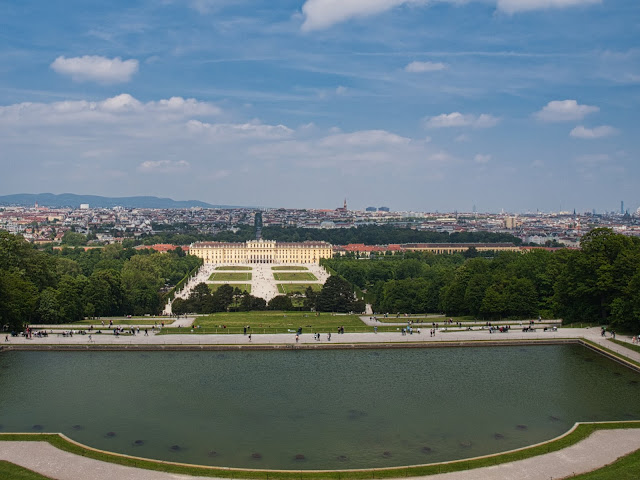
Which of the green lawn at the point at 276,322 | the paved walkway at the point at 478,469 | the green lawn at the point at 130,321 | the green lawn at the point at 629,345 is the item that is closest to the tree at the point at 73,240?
the green lawn at the point at 130,321

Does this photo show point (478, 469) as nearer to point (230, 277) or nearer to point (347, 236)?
point (230, 277)

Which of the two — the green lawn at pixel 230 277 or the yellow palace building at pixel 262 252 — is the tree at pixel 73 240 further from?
the green lawn at pixel 230 277

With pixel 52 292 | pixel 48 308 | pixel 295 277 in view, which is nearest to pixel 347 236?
pixel 295 277

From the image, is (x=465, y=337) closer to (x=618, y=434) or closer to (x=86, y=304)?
(x=618, y=434)

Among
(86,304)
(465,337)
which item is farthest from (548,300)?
(86,304)

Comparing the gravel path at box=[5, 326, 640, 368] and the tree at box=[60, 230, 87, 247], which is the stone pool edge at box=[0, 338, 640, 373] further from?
the tree at box=[60, 230, 87, 247]
